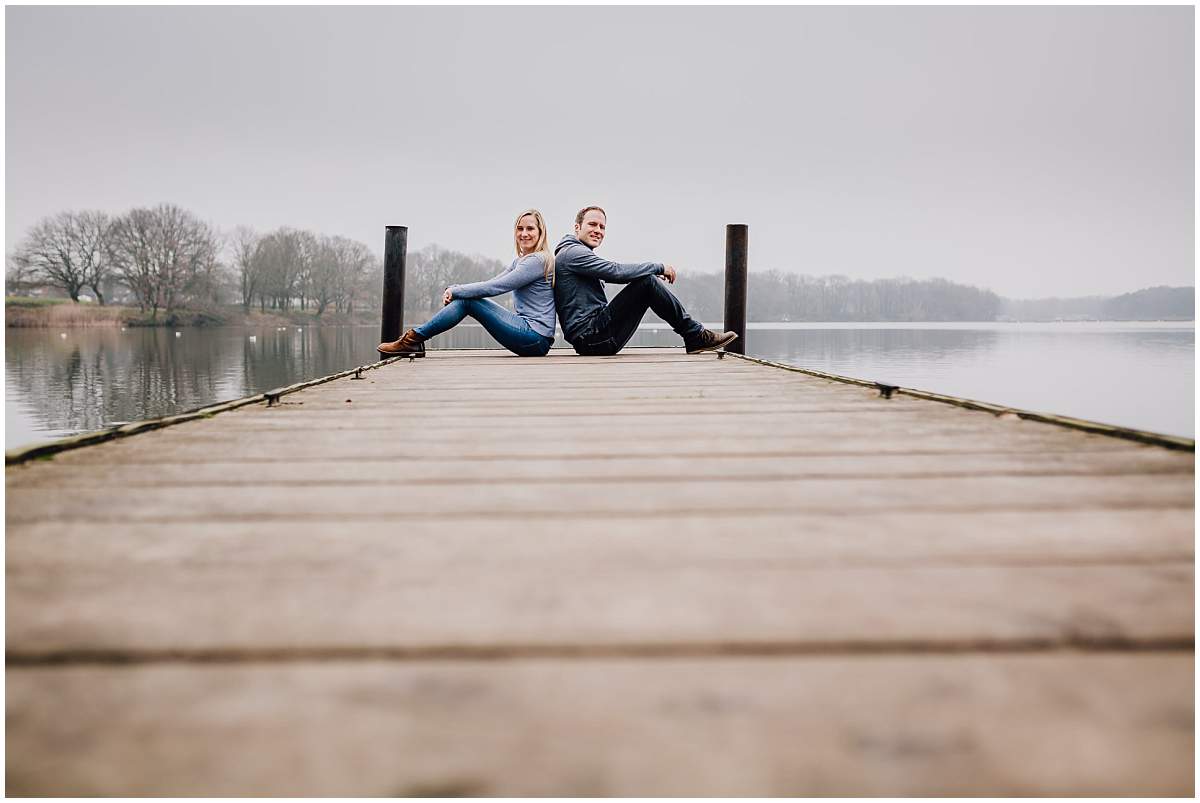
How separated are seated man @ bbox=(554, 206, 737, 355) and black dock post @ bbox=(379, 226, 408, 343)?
82.8 inches

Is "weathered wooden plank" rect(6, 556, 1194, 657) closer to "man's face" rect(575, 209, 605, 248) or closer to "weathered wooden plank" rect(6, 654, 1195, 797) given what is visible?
"weathered wooden plank" rect(6, 654, 1195, 797)

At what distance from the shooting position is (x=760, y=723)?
0.63m

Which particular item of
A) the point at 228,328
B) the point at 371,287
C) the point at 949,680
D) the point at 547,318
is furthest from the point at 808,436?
the point at 371,287

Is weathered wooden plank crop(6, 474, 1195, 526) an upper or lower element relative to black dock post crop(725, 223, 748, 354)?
lower

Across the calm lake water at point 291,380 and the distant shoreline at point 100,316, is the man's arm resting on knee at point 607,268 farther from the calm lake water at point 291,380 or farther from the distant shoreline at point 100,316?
the distant shoreline at point 100,316

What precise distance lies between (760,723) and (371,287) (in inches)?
2930

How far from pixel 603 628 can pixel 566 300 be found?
4777 millimetres

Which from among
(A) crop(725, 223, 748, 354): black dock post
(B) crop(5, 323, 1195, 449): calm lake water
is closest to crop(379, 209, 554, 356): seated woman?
(A) crop(725, 223, 748, 354): black dock post

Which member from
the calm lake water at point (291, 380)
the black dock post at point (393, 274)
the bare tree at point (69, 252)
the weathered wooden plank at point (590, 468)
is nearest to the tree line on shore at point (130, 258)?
the bare tree at point (69, 252)

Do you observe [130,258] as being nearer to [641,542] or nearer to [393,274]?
[393,274]

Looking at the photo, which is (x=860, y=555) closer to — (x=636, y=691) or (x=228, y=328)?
(x=636, y=691)

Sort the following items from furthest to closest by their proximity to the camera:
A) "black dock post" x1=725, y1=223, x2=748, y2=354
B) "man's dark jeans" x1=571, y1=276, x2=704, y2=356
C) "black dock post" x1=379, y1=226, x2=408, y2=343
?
"black dock post" x1=725, y1=223, x2=748, y2=354
"black dock post" x1=379, y1=226, x2=408, y2=343
"man's dark jeans" x1=571, y1=276, x2=704, y2=356

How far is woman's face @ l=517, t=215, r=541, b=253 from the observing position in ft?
17.8

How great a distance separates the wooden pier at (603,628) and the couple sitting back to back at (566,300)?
358 cm
